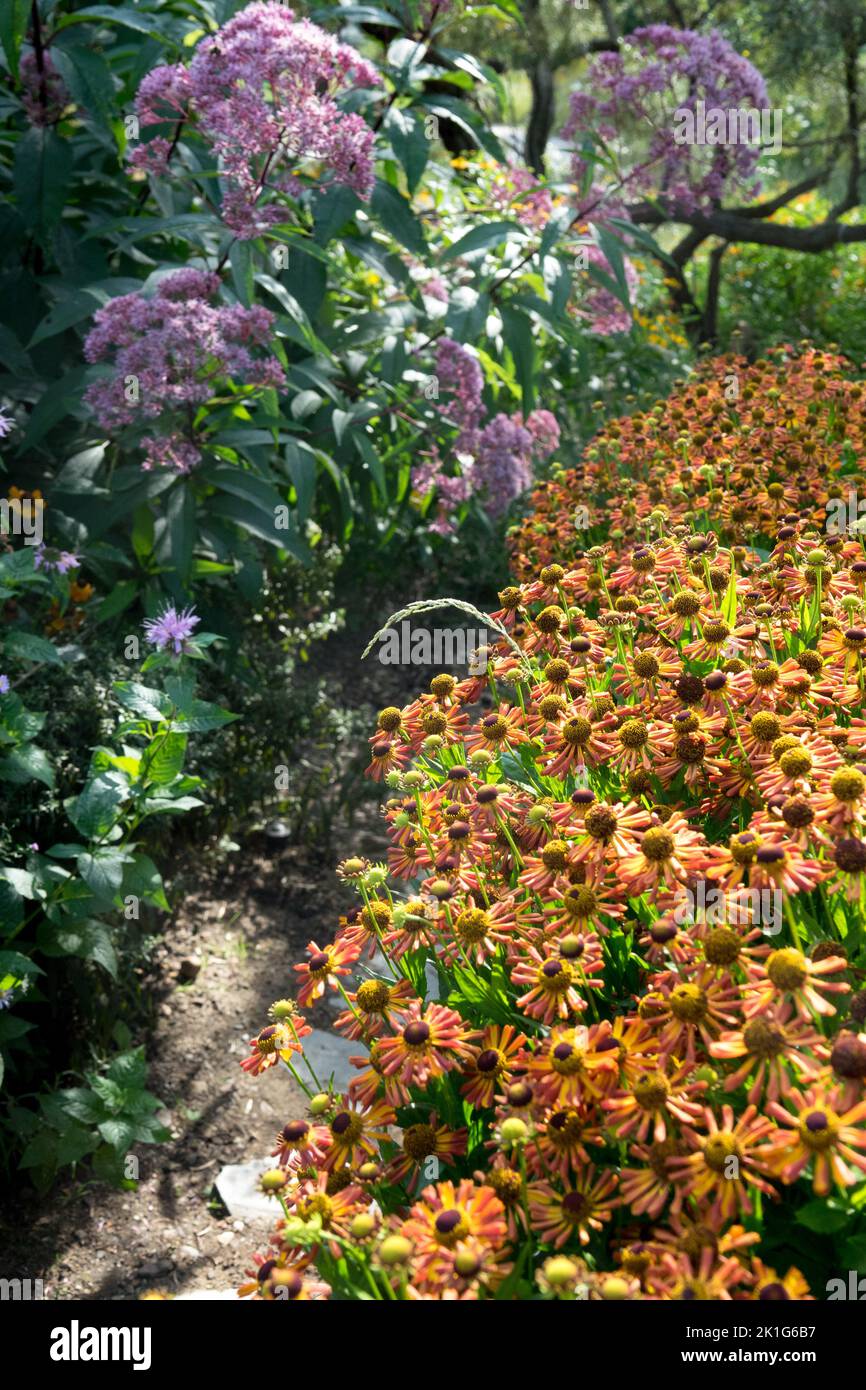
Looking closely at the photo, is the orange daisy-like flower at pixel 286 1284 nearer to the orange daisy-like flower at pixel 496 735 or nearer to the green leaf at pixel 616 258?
the orange daisy-like flower at pixel 496 735

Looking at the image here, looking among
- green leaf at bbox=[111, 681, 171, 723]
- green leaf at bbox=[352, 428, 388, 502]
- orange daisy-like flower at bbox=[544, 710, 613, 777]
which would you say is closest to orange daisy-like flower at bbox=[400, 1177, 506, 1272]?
orange daisy-like flower at bbox=[544, 710, 613, 777]

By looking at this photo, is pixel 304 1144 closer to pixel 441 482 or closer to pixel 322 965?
pixel 322 965

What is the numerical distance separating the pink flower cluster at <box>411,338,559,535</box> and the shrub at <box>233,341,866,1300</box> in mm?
1719

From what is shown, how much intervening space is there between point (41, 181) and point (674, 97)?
2.96 m

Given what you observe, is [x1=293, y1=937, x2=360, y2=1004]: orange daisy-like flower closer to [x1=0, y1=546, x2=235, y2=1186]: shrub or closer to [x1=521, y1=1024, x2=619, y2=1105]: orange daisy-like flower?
[x1=521, y1=1024, x2=619, y2=1105]: orange daisy-like flower

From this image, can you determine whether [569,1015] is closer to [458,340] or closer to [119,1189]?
[119,1189]

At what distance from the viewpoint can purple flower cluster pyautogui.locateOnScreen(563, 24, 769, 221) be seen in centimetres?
428

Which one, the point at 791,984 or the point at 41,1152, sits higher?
the point at 791,984

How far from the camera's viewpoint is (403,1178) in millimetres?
1419

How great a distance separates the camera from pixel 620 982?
1.56m

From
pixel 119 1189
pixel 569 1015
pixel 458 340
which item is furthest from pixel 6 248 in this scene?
pixel 569 1015

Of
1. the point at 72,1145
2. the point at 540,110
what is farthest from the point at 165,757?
the point at 540,110

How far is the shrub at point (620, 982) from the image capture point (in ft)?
3.76
